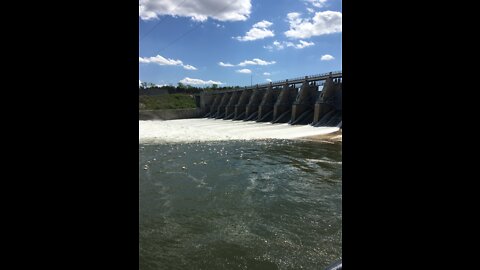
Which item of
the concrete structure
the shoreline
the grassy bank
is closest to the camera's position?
the shoreline

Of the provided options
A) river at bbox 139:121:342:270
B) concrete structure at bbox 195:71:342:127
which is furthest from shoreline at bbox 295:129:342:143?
river at bbox 139:121:342:270

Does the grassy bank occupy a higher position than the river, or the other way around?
the grassy bank

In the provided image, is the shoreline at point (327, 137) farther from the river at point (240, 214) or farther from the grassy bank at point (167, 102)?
the grassy bank at point (167, 102)

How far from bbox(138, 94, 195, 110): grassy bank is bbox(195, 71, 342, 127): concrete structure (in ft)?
21.6

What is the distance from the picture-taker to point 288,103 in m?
34.6

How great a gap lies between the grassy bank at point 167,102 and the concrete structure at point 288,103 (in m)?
6.58

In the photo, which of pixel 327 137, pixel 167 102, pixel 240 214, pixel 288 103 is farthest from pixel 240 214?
pixel 167 102

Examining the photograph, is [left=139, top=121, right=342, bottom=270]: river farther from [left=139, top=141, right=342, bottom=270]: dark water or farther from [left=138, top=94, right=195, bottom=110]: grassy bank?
[left=138, top=94, right=195, bottom=110]: grassy bank

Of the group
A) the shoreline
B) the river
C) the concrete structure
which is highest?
the concrete structure

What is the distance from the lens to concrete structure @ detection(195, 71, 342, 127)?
27.4 metres
